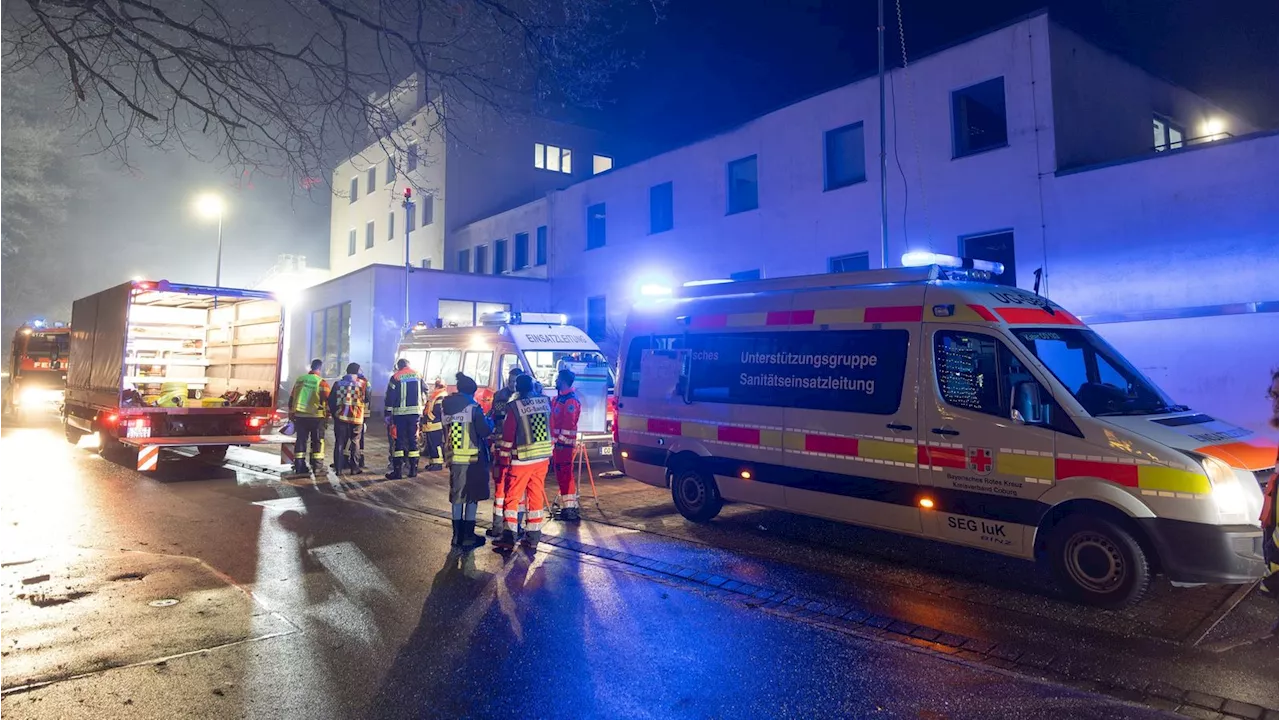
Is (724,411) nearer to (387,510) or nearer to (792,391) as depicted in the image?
(792,391)

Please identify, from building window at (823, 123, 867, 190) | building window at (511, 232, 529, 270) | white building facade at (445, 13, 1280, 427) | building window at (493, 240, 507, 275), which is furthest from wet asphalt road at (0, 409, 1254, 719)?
building window at (493, 240, 507, 275)

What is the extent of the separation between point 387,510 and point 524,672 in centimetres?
548

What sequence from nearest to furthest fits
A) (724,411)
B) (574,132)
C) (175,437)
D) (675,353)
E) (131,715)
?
(131,715) → (724,411) → (675,353) → (175,437) → (574,132)

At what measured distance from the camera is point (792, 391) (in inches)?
287

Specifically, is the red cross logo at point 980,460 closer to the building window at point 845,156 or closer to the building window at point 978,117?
the building window at point 978,117

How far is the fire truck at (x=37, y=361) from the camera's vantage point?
19125mm

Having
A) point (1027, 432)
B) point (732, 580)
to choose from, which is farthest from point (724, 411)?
point (1027, 432)

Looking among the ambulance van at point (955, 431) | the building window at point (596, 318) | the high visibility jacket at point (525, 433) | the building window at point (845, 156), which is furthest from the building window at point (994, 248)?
the building window at point (596, 318)

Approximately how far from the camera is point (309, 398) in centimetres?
1176

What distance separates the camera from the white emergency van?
1241 centimetres

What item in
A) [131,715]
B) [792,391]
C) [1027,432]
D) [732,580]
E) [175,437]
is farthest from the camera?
[175,437]

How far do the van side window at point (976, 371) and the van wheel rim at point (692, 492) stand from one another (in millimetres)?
2988

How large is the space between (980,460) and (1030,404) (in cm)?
59

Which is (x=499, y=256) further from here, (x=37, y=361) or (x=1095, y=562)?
(x=1095, y=562)
